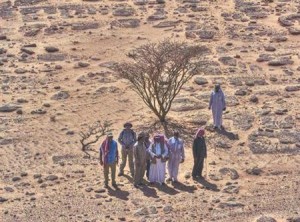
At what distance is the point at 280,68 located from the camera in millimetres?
20594

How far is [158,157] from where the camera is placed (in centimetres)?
1425

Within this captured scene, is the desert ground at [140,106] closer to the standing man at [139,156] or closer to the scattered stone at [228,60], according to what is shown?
the scattered stone at [228,60]

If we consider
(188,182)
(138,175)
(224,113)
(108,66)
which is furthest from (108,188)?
(108,66)

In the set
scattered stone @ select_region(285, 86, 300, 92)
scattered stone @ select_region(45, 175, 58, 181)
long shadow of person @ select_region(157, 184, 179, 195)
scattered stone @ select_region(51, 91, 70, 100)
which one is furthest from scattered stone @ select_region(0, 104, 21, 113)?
scattered stone @ select_region(285, 86, 300, 92)

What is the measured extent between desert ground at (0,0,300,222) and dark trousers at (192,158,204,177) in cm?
23

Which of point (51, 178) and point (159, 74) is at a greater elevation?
point (159, 74)

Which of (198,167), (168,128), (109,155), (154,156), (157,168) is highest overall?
(109,155)

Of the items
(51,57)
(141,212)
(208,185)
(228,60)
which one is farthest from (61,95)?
(141,212)

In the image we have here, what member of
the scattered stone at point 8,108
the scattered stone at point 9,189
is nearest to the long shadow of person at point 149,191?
the scattered stone at point 9,189

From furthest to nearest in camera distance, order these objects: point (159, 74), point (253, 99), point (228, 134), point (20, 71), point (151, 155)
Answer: point (20, 71), point (253, 99), point (159, 74), point (228, 134), point (151, 155)

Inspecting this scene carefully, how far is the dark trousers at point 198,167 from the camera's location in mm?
14574

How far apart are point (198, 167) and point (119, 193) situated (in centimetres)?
174

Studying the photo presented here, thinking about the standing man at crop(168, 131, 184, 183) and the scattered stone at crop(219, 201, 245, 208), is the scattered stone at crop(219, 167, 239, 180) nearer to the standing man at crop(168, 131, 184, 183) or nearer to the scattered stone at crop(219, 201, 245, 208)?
the standing man at crop(168, 131, 184, 183)

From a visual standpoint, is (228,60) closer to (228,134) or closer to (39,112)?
(228,134)
